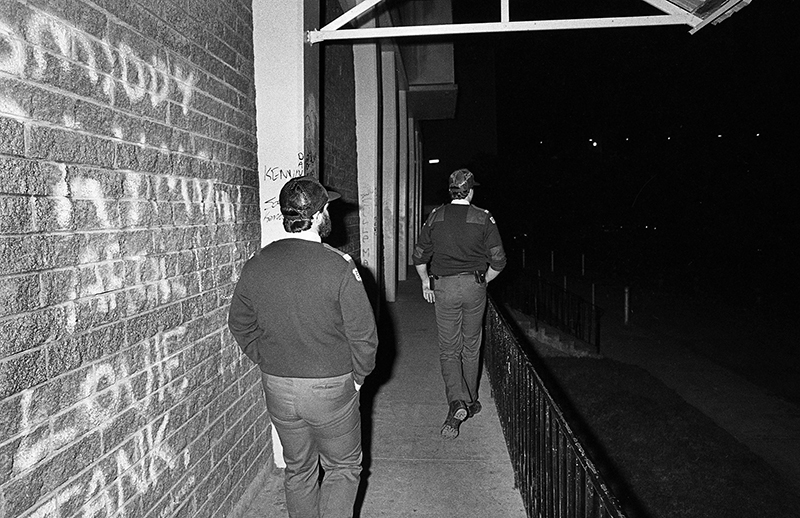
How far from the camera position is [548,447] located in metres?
3.25

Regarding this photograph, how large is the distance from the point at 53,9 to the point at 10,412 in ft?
4.32

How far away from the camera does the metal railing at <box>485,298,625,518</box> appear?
2406 mm

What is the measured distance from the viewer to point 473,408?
5562 mm

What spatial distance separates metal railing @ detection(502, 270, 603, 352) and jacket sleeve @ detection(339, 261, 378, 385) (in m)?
9.68

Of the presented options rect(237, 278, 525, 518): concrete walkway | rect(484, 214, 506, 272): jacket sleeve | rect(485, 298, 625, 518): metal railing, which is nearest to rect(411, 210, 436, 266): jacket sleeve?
rect(484, 214, 506, 272): jacket sleeve

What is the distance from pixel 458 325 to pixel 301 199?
2658mm

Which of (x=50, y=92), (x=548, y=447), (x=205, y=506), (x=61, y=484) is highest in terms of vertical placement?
(x=50, y=92)

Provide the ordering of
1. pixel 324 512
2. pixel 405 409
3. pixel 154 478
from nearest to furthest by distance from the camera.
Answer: pixel 154 478 < pixel 324 512 < pixel 405 409

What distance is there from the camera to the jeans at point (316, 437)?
2.93 metres

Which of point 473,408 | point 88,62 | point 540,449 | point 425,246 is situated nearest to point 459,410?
point 473,408

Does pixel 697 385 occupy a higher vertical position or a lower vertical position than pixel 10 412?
lower

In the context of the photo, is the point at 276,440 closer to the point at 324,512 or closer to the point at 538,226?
the point at 324,512

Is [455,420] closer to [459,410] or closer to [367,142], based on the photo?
[459,410]

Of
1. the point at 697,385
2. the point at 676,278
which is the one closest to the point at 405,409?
the point at 697,385
